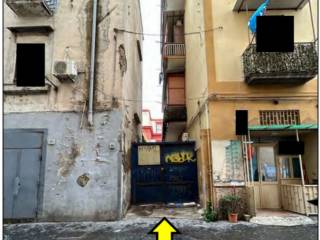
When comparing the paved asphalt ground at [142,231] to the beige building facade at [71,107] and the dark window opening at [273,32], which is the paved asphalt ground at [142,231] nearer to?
the beige building facade at [71,107]

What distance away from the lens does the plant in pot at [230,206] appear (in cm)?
707

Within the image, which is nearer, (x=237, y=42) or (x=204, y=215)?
(x=204, y=215)

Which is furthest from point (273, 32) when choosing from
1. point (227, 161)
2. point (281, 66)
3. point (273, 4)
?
point (227, 161)

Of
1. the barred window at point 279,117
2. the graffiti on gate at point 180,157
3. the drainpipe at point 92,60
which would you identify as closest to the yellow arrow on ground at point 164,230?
the drainpipe at point 92,60

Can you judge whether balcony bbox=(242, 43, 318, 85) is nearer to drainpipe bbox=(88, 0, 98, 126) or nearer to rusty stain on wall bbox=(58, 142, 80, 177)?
drainpipe bbox=(88, 0, 98, 126)

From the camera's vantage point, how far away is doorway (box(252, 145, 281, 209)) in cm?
851

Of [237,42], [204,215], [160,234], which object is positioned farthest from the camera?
[237,42]

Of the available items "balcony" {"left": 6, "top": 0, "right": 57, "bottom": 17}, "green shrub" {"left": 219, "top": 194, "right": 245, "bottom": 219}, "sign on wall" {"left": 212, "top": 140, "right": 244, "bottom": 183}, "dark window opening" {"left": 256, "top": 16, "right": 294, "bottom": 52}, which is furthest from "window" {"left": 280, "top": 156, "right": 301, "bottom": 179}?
"balcony" {"left": 6, "top": 0, "right": 57, "bottom": 17}

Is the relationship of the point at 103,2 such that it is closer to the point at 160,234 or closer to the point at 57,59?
the point at 57,59

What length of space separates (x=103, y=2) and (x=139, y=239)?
6658 mm

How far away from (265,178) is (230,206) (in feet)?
6.90

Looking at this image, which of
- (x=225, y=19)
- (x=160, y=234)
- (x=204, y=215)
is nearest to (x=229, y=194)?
(x=204, y=215)

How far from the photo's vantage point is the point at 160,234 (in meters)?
3.93

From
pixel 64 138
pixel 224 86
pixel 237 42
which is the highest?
pixel 237 42
